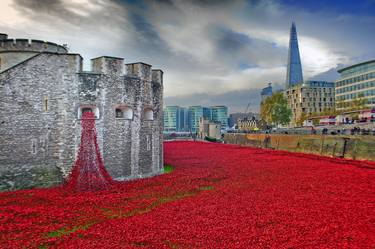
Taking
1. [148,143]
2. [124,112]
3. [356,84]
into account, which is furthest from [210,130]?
[124,112]

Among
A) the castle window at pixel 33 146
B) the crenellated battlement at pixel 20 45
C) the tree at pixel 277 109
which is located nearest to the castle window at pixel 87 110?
the castle window at pixel 33 146

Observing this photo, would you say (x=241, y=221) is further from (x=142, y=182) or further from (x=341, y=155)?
(x=341, y=155)

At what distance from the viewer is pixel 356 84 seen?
94562mm

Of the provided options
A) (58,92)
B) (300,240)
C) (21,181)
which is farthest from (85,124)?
(300,240)

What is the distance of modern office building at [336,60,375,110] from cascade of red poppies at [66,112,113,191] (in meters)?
85.0

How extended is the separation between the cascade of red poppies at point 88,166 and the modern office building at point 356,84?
85.0m

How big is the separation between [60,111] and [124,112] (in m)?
4.68

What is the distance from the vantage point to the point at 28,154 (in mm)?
16391

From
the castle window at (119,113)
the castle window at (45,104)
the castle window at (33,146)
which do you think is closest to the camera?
the castle window at (33,146)

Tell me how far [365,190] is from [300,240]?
31.4 ft

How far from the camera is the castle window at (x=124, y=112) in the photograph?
64.8 ft

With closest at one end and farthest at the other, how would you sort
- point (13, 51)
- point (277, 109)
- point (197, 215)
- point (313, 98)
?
point (197, 215), point (13, 51), point (277, 109), point (313, 98)

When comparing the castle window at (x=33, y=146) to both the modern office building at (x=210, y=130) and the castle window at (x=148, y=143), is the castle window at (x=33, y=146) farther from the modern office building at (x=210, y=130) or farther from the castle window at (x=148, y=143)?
the modern office building at (x=210, y=130)

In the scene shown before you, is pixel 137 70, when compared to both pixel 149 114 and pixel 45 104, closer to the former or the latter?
pixel 149 114
